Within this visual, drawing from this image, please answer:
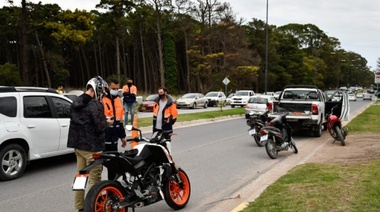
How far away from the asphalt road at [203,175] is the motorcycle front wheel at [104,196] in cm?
118

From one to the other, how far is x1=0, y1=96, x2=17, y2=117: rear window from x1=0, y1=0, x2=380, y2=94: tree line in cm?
2483

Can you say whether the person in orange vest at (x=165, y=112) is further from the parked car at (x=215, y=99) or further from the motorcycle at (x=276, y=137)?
the parked car at (x=215, y=99)

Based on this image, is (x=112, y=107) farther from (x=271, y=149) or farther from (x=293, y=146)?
(x=293, y=146)

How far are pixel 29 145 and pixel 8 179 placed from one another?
782 millimetres

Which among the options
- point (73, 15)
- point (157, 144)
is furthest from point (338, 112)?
point (73, 15)

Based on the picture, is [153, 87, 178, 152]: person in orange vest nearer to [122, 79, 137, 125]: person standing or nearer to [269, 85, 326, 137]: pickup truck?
[269, 85, 326, 137]: pickup truck

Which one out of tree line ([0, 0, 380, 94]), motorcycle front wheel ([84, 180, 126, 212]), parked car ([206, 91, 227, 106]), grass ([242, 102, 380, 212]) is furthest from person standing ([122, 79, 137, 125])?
parked car ([206, 91, 227, 106])

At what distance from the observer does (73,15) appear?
112ft

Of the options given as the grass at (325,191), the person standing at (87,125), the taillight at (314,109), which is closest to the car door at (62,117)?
the person standing at (87,125)

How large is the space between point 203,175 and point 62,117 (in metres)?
3.44

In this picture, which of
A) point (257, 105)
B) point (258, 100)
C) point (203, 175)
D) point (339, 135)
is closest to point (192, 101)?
point (258, 100)

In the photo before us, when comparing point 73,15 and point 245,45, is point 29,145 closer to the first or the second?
point 73,15

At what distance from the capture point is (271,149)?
10.5 metres

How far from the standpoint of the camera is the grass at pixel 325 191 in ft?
17.4
